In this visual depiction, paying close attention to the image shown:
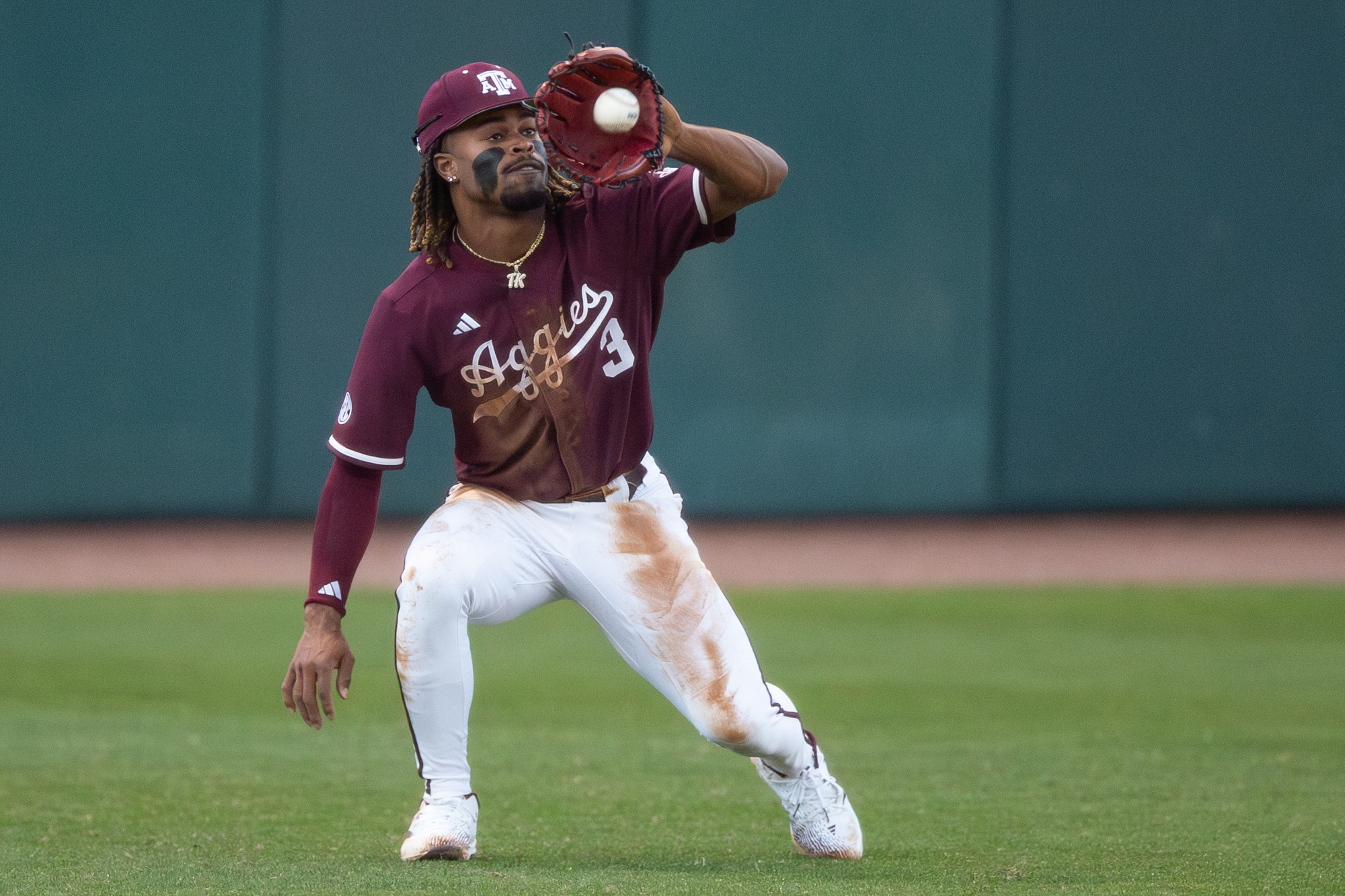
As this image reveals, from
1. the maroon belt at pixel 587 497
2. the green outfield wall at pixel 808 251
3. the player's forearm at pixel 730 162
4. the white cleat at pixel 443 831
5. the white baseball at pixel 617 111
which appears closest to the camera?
the white baseball at pixel 617 111

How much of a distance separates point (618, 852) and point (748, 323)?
6.53m

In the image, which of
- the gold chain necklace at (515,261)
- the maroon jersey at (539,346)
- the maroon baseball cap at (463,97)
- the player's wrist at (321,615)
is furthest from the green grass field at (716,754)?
the maroon baseball cap at (463,97)

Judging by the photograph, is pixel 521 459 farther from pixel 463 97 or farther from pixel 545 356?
pixel 463 97

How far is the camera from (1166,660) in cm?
659

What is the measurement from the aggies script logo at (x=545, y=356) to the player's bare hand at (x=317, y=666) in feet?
1.79

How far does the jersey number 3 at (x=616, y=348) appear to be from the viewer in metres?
3.44

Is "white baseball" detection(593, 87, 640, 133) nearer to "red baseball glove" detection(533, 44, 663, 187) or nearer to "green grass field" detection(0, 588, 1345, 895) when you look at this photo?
"red baseball glove" detection(533, 44, 663, 187)

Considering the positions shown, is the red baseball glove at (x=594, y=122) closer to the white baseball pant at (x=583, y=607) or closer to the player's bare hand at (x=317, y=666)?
the white baseball pant at (x=583, y=607)

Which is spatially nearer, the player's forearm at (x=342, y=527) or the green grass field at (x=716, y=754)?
the green grass field at (x=716, y=754)

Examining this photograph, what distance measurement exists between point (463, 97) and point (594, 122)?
1.52 feet

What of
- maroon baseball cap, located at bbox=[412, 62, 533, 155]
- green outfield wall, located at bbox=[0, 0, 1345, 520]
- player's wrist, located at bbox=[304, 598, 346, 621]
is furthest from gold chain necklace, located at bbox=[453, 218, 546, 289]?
green outfield wall, located at bbox=[0, 0, 1345, 520]

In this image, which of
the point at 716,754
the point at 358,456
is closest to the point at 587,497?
the point at 358,456

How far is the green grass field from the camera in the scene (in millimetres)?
3184

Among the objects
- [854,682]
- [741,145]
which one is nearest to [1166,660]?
[854,682]
